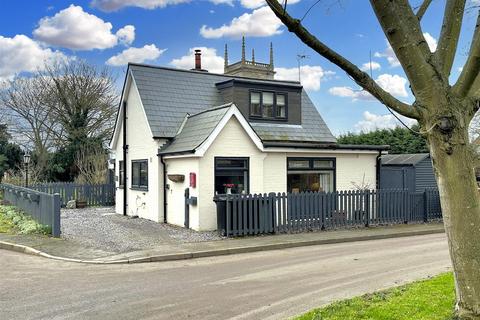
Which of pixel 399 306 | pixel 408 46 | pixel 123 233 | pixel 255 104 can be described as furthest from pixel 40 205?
pixel 408 46

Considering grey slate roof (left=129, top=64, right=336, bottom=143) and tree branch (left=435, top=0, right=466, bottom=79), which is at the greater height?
grey slate roof (left=129, top=64, right=336, bottom=143)

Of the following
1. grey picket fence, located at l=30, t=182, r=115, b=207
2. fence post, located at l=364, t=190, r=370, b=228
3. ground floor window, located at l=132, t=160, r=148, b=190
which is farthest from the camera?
grey picket fence, located at l=30, t=182, r=115, b=207

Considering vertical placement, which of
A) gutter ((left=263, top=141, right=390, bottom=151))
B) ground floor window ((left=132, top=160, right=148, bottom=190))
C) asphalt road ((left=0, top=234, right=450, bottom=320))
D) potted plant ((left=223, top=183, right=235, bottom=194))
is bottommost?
asphalt road ((left=0, top=234, right=450, bottom=320))

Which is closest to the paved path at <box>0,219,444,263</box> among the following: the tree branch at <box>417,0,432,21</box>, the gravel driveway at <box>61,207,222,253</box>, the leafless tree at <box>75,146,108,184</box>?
the gravel driveway at <box>61,207,222,253</box>

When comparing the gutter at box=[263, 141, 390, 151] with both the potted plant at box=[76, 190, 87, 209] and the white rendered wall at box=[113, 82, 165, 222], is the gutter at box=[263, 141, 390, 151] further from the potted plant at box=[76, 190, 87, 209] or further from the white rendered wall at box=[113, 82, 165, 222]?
the potted plant at box=[76, 190, 87, 209]

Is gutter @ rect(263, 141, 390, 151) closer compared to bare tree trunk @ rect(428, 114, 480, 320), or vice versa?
bare tree trunk @ rect(428, 114, 480, 320)

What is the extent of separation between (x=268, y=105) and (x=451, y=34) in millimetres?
15849

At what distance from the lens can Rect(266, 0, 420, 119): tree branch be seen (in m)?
4.63

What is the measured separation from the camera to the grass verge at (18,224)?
48.5ft

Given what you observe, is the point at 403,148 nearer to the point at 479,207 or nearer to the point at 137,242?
the point at 137,242

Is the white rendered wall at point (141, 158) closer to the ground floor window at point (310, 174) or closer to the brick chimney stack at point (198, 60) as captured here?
the ground floor window at point (310, 174)

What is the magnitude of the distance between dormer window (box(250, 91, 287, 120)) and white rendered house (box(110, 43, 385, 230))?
0.15 ft

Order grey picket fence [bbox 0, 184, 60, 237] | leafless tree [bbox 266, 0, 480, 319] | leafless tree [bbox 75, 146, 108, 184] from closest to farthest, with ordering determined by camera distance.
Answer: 1. leafless tree [bbox 266, 0, 480, 319]
2. grey picket fence [bbox 0, 184, 60, 237]
3. leafless tree [bbox 75, 146, 108, 184]

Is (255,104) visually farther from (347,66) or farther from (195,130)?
(347,66)
